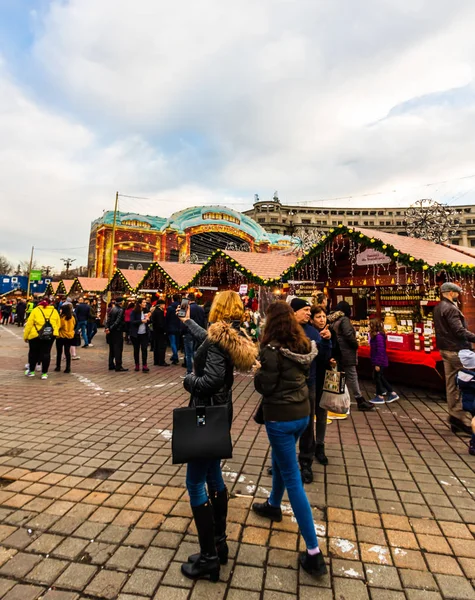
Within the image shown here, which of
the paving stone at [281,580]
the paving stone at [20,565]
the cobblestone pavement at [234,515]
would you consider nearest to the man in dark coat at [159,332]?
the cobblestone pavement at [234,515]

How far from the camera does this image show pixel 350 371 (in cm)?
571

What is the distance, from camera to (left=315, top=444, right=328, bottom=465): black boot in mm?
3665

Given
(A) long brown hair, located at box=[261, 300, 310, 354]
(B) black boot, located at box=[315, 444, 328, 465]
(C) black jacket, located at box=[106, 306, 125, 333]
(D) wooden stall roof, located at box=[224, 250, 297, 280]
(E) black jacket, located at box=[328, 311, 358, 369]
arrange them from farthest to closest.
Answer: (D) wooden stall roof, located at box=[224, 250, 297, 280] < (C) black jacket, located at box=[106, 306, 125, 333] < (E) black jacket, located at box=[328, 311, 358, 369] < (B) black boot, located at box=[315, 444, 328, 465] < (A) long brown hair, located at box=[261, 300, 310, 354]

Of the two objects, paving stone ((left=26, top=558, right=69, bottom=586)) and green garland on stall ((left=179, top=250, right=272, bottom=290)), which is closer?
paving stone ((left=26, top=558, right=69, bottom=586))

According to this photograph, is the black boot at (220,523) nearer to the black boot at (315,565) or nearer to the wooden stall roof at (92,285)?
the black boot at (315,565)

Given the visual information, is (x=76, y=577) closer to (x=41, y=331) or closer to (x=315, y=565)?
(x=315, y=565)

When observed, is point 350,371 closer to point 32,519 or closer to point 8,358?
point 32,519

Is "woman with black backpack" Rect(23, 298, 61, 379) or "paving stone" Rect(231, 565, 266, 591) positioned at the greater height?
"woman with black backpack" Rect(23, 298, 61, 379)

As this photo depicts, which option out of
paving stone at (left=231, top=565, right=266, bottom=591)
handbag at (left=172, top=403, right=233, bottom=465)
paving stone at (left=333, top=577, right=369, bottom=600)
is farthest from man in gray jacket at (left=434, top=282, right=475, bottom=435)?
handbag at (left=172, top=403, right=233, bottom=465)

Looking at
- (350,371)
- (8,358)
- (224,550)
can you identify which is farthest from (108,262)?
(224,550)

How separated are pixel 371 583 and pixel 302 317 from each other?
1975mm

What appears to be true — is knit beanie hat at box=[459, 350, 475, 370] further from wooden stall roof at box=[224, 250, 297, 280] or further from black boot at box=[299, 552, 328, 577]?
wooden stall roof at box=[224, 250, 297, 280]

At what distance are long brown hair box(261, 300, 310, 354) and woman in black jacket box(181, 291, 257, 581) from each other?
190 millimetres

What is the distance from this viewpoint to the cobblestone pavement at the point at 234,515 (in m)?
2.05
